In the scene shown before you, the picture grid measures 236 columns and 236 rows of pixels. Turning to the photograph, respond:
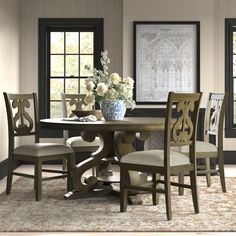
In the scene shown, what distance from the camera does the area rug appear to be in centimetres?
413

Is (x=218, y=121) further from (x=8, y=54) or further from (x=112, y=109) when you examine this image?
(x=8, y=54)

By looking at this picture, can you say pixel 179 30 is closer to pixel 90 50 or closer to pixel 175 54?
pixel 175 54

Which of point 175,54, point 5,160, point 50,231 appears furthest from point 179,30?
point 50,231

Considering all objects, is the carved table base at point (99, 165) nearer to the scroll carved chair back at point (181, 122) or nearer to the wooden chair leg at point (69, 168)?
the wooden chair leg at point (69, 168)

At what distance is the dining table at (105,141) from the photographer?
15.7 feet

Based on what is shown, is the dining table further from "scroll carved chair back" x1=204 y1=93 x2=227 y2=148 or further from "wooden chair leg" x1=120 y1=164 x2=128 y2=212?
"scroll carved chair back" x1=204 y1=93 x2=227 y2=148

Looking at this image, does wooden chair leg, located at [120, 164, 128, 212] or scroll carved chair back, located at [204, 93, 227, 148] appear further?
scroll carved chair back, located at [204, 93, 227, 148]

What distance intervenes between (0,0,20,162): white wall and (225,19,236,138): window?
9.92 ft

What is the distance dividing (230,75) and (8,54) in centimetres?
320

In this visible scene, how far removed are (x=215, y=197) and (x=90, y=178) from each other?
123cm

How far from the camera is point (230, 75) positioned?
26.6 ft

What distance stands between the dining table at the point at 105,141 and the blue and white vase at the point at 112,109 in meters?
0.09

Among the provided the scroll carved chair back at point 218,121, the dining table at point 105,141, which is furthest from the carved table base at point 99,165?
the scroll carved chair back at point 218,121

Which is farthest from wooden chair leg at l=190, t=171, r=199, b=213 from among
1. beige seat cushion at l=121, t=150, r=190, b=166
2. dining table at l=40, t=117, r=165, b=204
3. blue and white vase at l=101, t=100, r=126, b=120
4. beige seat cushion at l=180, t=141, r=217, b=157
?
blue and white vase at l=101, t=100, r=126, b=120
